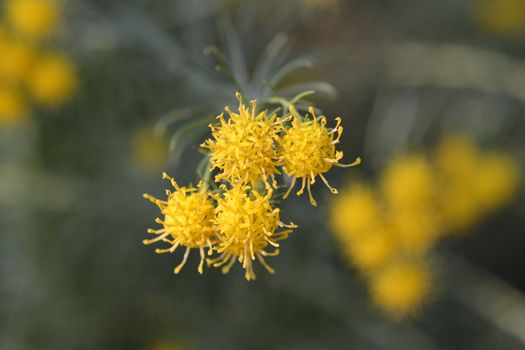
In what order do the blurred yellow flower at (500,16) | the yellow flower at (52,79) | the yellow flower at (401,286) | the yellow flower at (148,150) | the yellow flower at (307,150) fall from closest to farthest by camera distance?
the yellow flower at (307,150), the yellow flower at (401,286), the yellow flower at (52,79), the yellow flower at (148,150), the blurred yellow flower at (500,16)

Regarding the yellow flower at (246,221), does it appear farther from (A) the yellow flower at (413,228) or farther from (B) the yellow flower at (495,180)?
(B) the yellow flower at (495,180)

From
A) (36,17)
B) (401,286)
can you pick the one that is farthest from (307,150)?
(36,17)

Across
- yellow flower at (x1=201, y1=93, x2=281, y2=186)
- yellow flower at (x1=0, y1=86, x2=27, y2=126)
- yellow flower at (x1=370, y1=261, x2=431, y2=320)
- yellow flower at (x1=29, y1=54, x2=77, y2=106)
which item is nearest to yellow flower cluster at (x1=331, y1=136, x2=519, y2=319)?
yellow flower at (x1=370, y1=261, x2=431, y2=320)

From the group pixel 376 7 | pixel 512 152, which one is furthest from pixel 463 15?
pixel 512 152

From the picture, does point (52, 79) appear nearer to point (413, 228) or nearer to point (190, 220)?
point (190, 220)

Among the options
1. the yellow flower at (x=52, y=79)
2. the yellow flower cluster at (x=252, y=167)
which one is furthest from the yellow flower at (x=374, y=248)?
the yellow flower at (x=52, y=79)

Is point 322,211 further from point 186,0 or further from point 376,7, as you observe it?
point 376,7
